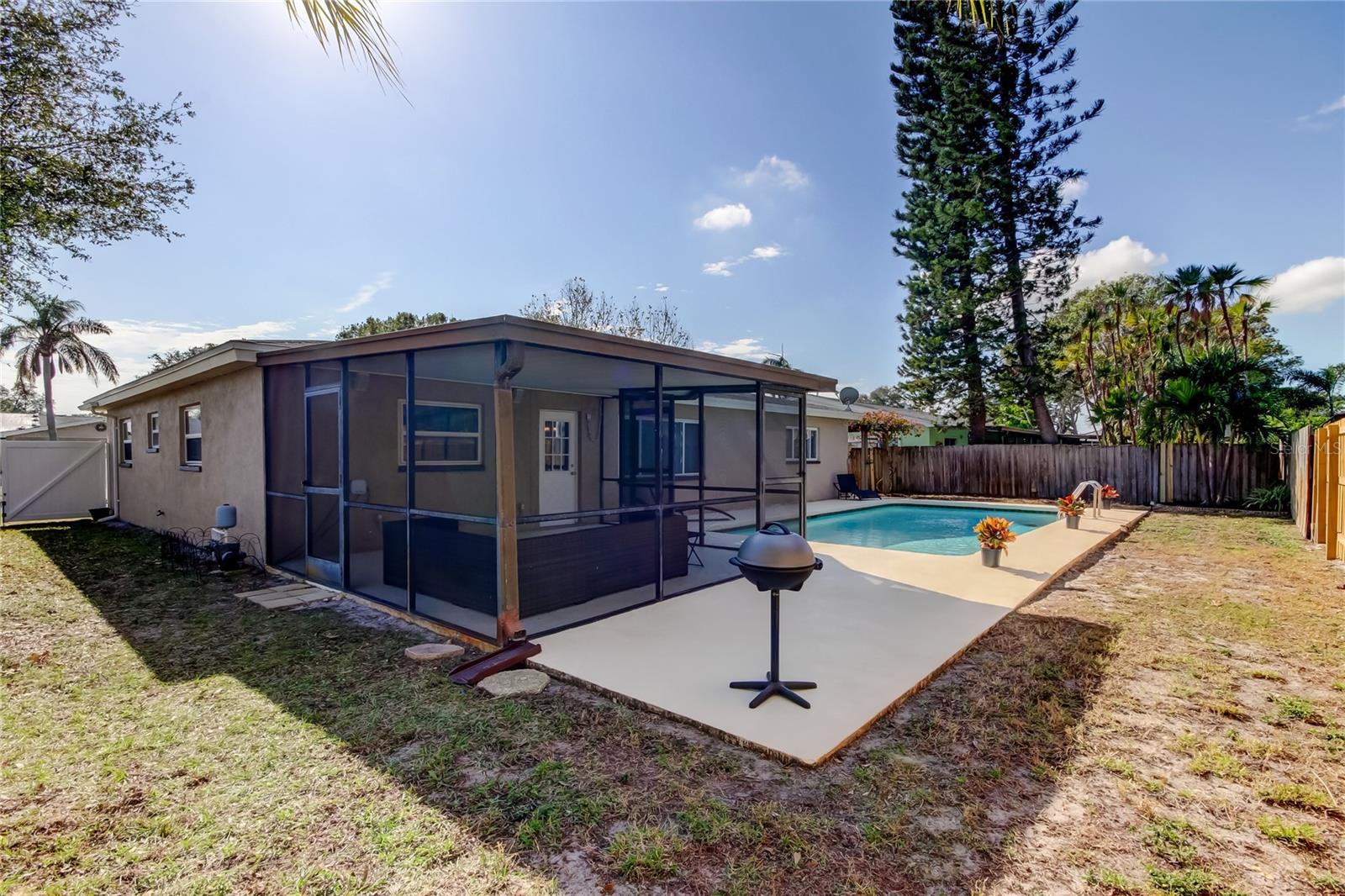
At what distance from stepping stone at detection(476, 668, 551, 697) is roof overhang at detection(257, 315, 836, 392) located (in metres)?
2.17

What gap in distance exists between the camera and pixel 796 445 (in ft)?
51.9

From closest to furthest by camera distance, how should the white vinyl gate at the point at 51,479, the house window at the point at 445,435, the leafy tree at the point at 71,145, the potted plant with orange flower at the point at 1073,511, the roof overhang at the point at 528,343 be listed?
the roof overhang at the point at 528,343 → the house window at the point at 445,435 → the leafy tree at the point at 71,145 → the potted plant with orange flower at the point at 1073,511 → the white vinyl gate at the point at 51,479

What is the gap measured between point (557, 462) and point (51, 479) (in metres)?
12.2

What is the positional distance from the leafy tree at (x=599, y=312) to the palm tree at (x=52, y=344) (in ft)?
59.5

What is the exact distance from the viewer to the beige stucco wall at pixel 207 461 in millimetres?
7332

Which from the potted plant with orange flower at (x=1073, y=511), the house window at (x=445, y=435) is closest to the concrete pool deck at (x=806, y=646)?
the potted plant with orange flower at (x=1073, y=511)

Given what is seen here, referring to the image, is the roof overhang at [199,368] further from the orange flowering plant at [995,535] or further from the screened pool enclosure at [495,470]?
the orange flowering plant at [995,535]

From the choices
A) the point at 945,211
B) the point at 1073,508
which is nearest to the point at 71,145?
the point at 1073,508

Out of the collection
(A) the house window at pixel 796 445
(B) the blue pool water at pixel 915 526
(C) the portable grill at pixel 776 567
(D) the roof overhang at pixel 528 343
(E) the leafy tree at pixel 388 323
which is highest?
(E) the leafy tree at pixel 388 323

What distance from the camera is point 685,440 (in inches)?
509

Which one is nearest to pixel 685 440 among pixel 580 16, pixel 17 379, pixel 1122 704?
pixel 580 16

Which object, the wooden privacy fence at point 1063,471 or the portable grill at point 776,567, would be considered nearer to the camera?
the portable grill at point 776,567

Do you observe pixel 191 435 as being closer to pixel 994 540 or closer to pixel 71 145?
pixel 71 145

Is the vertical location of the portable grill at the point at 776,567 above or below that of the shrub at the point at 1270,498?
above
